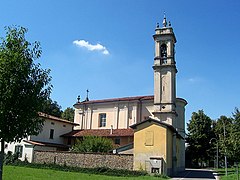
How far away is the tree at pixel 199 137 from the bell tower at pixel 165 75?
2498 centimetres

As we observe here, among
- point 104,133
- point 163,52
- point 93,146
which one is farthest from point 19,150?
point 163,52

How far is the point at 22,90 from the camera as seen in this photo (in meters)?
10.2

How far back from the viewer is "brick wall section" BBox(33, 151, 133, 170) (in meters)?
30.4

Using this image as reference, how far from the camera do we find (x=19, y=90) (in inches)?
398

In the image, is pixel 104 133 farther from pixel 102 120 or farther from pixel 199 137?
pixel 199 137

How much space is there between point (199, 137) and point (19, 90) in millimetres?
57588

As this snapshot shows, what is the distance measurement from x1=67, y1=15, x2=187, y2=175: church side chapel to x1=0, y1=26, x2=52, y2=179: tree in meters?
20.8

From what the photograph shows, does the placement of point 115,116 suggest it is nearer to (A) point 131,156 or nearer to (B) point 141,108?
(B) point 141,108

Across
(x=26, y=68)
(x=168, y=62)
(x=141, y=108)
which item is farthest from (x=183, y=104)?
(x=26, y=68)

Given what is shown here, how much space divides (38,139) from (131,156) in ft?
58.8

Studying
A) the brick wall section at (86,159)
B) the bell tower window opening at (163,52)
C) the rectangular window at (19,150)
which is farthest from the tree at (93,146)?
the bell tower window opening at (163,52)

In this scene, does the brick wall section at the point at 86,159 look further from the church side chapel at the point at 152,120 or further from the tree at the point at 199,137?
the tree at the point at 199,137

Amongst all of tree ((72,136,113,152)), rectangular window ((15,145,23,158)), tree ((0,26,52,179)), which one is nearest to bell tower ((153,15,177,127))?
tree ((72,136,113,152))

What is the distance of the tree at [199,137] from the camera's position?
6206cm
